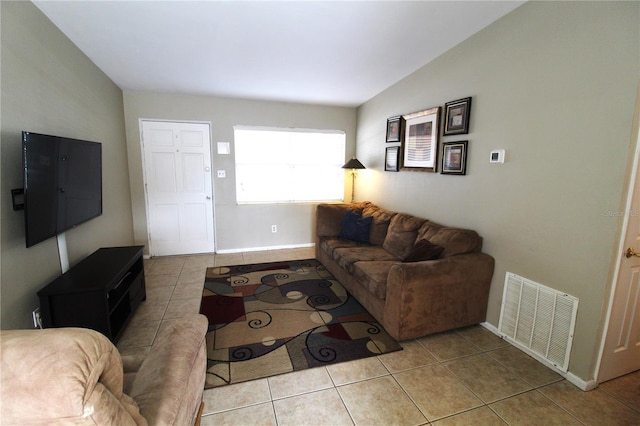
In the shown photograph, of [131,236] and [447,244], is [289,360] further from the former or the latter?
[131,236]

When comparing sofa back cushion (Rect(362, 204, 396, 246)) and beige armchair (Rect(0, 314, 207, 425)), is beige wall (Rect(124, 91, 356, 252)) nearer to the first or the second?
sofa back cushion (Rect(362, 204, 396, 246))

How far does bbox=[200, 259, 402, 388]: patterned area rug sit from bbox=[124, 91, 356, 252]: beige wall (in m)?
1.16

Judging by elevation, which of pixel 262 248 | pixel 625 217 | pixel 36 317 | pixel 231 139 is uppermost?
pixel 231 139

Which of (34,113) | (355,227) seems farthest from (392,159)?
(34,113)

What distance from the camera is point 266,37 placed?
8.17ft

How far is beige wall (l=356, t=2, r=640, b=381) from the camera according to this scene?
1680mm

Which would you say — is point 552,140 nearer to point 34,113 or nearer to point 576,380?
point 576,380

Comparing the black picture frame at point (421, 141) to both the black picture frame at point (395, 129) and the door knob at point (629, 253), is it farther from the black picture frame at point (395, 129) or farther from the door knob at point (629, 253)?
the door knob at point (629, 253)

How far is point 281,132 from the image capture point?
4707 millimetres

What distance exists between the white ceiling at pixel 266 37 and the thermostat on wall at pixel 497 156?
1.06 meters

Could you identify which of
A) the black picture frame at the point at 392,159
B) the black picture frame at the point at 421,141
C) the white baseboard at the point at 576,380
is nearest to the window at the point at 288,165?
the black picture frame at the point at 392,159

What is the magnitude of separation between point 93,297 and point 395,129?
3.58m

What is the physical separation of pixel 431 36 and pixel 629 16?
1.28 meters

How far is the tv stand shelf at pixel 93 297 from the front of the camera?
1941 mm
